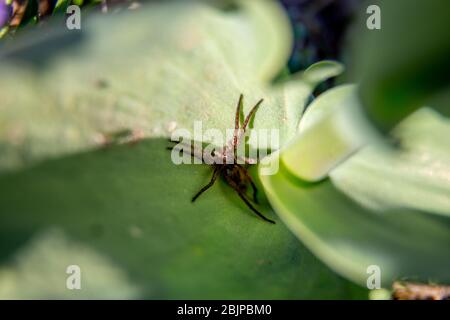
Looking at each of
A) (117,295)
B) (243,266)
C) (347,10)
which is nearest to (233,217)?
(243,266)

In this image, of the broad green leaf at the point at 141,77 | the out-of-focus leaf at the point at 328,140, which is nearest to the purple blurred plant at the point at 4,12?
the broad green leaf at the point at 141,77

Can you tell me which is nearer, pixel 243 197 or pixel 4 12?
pixel 243 197

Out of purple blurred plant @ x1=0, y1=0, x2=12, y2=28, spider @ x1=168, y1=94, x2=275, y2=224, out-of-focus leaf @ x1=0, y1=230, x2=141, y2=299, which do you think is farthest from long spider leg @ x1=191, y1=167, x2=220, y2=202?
purple blurred plant @ x1=0, y1=0, x2=12, y2=28

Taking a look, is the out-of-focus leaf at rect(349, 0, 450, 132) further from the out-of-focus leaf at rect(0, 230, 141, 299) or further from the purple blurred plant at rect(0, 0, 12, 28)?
the purple blurred plant at rect(0, 0, 12, 28)

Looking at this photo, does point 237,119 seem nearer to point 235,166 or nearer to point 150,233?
point 235,166

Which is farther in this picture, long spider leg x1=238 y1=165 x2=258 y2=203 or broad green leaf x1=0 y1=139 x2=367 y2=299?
long spider leg x1=238 y1=165 x2=258 y2=203

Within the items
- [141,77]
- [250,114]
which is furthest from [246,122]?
[141,77]

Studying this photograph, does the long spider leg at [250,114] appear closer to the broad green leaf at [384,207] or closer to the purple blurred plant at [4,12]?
the broad green leaf at [384,207]
